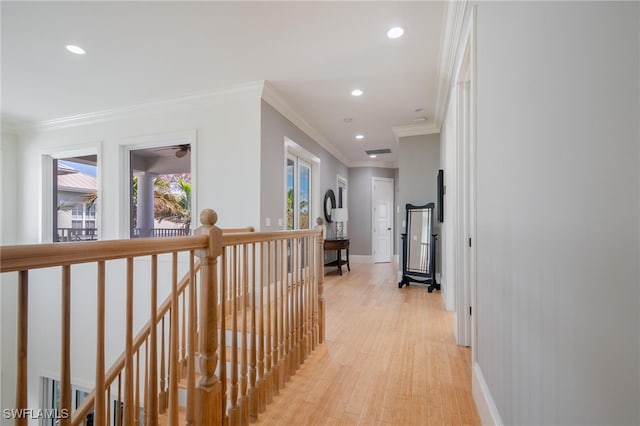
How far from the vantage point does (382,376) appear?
7.00 ft

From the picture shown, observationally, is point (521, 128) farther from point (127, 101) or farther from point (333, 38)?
point (127, 101)

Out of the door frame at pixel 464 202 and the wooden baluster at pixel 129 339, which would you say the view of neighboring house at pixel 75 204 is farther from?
the door frame at pixel 464 202

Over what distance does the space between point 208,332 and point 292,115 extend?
3691 millimetres

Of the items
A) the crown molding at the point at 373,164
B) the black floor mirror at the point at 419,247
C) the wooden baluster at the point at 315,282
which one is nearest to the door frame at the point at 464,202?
the wooden baluster at the point at 315,282

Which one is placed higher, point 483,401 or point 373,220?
point 373,220

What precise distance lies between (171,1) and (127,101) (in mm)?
2394

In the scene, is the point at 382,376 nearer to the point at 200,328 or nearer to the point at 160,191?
the point at 200,328

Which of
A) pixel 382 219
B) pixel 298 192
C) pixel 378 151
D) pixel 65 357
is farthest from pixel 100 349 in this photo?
pixel 382 219

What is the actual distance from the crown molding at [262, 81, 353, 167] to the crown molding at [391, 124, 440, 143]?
1407mm

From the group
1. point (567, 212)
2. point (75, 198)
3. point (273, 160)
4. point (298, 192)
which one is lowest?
point (567, 212)

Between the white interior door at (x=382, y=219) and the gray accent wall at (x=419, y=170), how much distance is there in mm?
2704

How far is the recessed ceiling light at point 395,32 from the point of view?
250 cm

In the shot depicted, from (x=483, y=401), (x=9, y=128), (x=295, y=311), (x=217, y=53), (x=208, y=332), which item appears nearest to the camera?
(x=208, y=332)

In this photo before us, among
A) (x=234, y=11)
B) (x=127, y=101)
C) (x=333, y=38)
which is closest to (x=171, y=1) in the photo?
(x=234, y=11)
